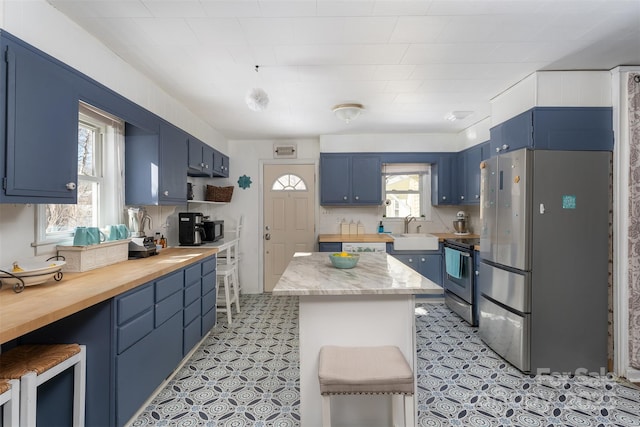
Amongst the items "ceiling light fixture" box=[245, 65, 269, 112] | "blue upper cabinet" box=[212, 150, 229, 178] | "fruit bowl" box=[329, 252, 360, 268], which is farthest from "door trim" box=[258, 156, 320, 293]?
"fruit bowl" box=[329, 252, 360, 268]

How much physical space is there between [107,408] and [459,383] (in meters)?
2.40

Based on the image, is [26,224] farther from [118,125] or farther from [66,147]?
[118,125]

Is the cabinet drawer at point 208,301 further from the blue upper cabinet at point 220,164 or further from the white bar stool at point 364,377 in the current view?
the white bar stool at point 364,377

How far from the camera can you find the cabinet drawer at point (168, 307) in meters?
2.16

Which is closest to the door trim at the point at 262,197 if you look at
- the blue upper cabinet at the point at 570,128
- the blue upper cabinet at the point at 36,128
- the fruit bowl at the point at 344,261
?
the fruit bowl at the point at 344,261

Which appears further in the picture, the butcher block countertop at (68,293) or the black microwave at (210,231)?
the black microwave at (210,231)

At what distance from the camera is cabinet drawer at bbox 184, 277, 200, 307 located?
2619 mm

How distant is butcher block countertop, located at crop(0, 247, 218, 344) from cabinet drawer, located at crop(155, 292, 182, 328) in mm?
221

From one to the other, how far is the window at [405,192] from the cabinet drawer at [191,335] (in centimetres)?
326

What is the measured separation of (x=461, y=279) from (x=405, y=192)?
5.73 ft

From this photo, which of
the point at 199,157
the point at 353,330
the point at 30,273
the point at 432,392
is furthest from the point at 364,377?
the point at 199,157

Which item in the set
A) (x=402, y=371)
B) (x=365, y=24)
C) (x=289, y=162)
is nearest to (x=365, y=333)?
(x=402, y=371)

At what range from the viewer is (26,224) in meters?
1.80

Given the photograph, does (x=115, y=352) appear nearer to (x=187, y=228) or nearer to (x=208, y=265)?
(x=208, y=265)
